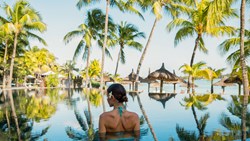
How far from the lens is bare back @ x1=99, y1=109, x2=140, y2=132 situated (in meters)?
3.44

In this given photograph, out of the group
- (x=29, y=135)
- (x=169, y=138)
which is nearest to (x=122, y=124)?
(x=169, y=138)

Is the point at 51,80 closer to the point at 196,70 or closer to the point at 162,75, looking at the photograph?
the point at 162,75

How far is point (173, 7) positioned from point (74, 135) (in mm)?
19742

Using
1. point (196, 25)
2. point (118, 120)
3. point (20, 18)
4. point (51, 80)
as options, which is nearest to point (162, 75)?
point (196, 25)

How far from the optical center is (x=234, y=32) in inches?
924

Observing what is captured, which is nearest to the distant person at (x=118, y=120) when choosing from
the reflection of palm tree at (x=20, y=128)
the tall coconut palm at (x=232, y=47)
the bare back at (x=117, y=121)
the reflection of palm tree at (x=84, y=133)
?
the bare back at (x=117, y=121)

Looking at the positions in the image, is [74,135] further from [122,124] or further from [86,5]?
[86,5]

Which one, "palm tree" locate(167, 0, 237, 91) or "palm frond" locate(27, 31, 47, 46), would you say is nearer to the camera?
"palm tree" locate(167, 0, 237, 91)

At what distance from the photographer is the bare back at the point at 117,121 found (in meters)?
3.44

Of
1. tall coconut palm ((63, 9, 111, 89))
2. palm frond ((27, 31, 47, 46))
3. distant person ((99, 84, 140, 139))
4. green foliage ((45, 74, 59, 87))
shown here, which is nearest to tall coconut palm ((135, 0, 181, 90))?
tall coconut palm ((63, 9, 111, 89))

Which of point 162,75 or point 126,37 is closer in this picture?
point 162,75

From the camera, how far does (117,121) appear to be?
3.48 meters

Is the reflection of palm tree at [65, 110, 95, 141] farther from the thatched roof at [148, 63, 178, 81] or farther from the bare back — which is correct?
the thatched roof at [148, 63, 178, 81]

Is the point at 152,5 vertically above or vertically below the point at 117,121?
above
